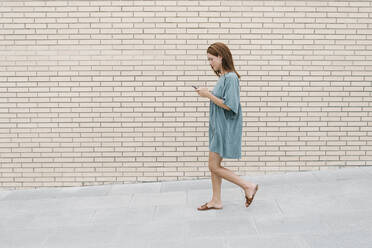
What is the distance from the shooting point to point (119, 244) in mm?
3514

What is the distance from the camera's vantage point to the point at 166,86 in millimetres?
5242

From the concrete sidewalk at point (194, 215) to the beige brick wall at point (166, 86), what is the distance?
0.33 metres

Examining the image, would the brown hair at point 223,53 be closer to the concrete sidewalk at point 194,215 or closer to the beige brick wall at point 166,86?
the beige brick wall at point 166,86

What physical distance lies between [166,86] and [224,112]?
1.45 meters

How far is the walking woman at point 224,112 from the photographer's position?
3.87 metres

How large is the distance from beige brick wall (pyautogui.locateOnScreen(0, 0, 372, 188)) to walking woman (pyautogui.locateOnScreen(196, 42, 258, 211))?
48.6 inches

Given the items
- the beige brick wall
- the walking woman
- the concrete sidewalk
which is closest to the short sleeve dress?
the walking woman

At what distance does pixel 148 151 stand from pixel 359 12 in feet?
→ 11.4

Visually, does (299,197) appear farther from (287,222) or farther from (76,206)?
(76,206)

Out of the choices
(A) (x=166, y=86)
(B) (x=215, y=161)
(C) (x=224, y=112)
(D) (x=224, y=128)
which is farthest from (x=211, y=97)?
(A) (x=166, y=86)

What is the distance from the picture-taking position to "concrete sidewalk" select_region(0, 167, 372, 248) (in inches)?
139

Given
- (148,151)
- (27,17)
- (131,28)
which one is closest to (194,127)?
(148,151)

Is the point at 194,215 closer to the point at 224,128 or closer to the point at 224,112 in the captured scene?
the point at 224,128

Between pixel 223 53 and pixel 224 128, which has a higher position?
pixel 223 53
